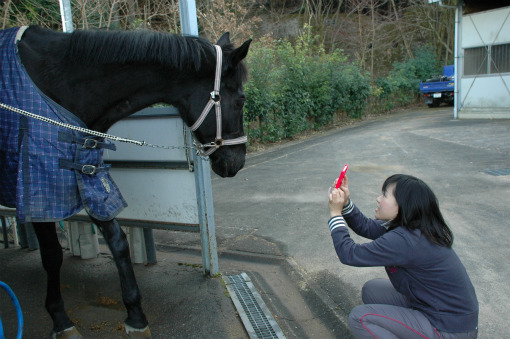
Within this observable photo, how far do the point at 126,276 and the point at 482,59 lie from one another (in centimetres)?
1613

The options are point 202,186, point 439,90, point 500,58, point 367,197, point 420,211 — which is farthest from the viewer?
point 439,90

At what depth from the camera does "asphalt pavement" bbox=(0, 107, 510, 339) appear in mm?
2936

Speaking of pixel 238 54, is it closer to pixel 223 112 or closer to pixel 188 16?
pixel 223 112

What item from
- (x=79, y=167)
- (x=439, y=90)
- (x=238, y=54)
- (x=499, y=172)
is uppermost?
(x=238, y=54)

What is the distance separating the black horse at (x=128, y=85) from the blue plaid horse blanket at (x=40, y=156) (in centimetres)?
9

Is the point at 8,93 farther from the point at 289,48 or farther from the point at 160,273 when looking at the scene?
the point at 289,48

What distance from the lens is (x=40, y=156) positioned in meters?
2.30

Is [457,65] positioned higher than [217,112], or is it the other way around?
[457,65]

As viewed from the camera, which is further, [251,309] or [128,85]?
[251,309]

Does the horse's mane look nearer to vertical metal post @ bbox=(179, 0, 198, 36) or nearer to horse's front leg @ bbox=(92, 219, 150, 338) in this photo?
vertical metal post @ bbox=(179, 0, 198, 36)

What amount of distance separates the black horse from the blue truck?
2045 centimetres

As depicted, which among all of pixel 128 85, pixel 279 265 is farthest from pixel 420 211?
pixel 279 265

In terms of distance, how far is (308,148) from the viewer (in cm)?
1122

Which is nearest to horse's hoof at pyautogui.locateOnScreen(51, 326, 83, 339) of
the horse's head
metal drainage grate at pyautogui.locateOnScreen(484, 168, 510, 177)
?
the horse's head
